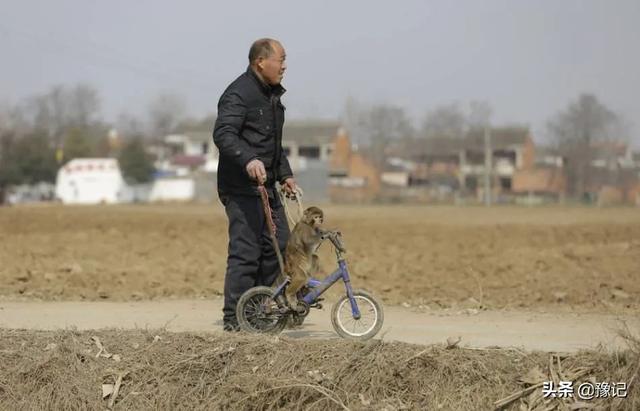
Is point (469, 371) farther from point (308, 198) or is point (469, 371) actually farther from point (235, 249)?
point (308, 198)

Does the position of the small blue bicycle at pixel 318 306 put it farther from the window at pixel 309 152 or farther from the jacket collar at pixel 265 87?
the window at pixel 309 152

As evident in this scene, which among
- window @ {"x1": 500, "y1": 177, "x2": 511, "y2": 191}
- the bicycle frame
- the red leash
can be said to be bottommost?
window @ {"x1": 500, "y1": 177, "x2": 511, "y2": 191}

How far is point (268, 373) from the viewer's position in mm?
5949

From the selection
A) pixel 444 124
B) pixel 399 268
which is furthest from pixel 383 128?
pixel 399 268

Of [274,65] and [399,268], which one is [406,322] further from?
[399,268]

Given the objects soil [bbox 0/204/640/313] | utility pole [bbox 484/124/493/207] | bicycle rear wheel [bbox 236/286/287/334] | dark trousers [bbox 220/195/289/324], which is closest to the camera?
bicycle rear wheel [bbox 236/286/287/334]

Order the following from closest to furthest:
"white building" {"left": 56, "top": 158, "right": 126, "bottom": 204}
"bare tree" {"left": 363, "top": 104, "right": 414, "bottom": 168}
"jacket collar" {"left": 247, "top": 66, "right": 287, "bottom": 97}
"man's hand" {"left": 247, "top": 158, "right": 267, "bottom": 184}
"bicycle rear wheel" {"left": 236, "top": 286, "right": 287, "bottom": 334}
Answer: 1. "man's hand" {"left": 247, "top": 158, "right": 267, "bottom": 184}
2. "bicycle rear wheel" {"left": 236, "top": 286, "right": 287, "bottom": 334}
3. "jacket collar" {"left": 247, "top": 66, "right": 287, "bottom": 97}
4. "white building" {"left": 56, "top": 158, "right": 126, "bottom": 204}
5. "bare tree" {"left": 363, "top": 104, "right": 414, "bottom": 168}

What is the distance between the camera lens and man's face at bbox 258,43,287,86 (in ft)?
22.6

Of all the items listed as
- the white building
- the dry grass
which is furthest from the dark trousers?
the white building

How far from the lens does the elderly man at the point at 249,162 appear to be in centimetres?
687

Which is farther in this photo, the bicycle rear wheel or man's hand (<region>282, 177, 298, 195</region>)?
man's hand (<region>282, 177, 298, 195</region>)

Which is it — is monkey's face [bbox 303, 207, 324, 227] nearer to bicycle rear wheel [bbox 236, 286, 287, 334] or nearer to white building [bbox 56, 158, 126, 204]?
bicycle rear wheel [bbox 236, 286, 287, 334]

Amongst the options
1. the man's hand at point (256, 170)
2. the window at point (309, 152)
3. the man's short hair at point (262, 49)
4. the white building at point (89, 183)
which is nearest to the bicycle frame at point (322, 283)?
the man's hand at point (256, 170)

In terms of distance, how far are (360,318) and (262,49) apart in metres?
2.11
